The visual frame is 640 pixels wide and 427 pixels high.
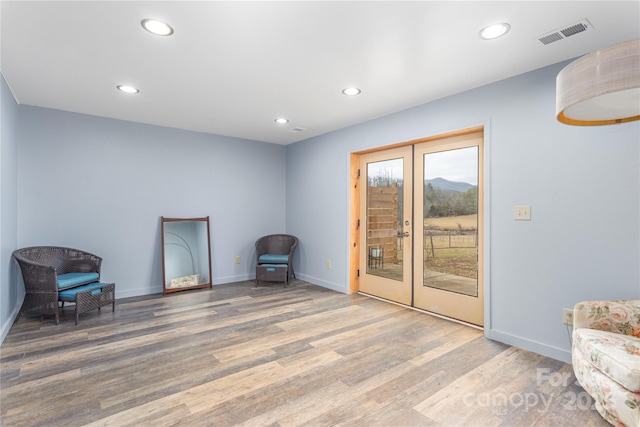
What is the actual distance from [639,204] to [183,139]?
5.18 m

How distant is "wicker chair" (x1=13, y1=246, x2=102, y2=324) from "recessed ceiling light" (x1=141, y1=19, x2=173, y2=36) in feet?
8.55

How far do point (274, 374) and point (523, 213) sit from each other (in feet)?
8.19

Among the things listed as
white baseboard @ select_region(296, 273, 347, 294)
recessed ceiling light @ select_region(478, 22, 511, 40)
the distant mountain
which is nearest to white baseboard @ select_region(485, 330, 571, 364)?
the distant mountain

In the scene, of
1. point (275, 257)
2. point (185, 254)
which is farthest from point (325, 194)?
point (185, 254)

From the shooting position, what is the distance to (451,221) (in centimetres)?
357

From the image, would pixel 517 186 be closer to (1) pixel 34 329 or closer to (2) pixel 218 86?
(2) pixel 218 86

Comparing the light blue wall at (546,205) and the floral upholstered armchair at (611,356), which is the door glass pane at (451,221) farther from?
the floral upholstered armchair at (611,356)

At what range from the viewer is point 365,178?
4.63 metres

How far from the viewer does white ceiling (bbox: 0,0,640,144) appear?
1.94 meters

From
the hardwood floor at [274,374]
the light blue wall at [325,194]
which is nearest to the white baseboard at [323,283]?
the light blue wall at [325,194]

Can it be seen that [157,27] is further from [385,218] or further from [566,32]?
[385,218]

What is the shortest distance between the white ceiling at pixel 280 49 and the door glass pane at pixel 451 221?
0.77 metres

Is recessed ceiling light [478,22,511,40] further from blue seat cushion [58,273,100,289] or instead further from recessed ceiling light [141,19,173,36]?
blue seat cushion [58,273,100,289]

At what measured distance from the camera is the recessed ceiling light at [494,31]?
6.85 ft
